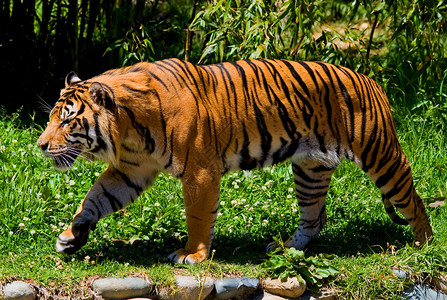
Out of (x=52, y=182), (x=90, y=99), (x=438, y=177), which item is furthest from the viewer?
(x=438, y=177)

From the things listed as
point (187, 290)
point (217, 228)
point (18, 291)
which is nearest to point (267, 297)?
point (187, 290)

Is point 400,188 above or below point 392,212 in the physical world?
above

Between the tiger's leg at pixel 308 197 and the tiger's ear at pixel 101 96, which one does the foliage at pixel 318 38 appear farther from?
the tiger's ear at pixel 101 96

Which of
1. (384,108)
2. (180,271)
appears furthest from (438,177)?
(180,271)

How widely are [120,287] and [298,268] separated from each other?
3.81ft

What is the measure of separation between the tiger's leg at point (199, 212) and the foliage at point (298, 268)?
0.44m

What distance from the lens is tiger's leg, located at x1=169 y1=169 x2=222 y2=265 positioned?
4492 millimetres

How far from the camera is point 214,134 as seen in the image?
4.56 m

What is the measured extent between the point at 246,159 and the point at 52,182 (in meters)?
1.66

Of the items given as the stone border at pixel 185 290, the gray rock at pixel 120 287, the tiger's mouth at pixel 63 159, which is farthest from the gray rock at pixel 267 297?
the tiger's mouth at pixel 63 159

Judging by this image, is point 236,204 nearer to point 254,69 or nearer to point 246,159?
point 246,159

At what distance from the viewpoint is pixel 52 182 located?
5496 mm

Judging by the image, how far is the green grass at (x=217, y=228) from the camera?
4.54 meters

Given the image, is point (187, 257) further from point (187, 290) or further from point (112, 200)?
point (112, 200)
